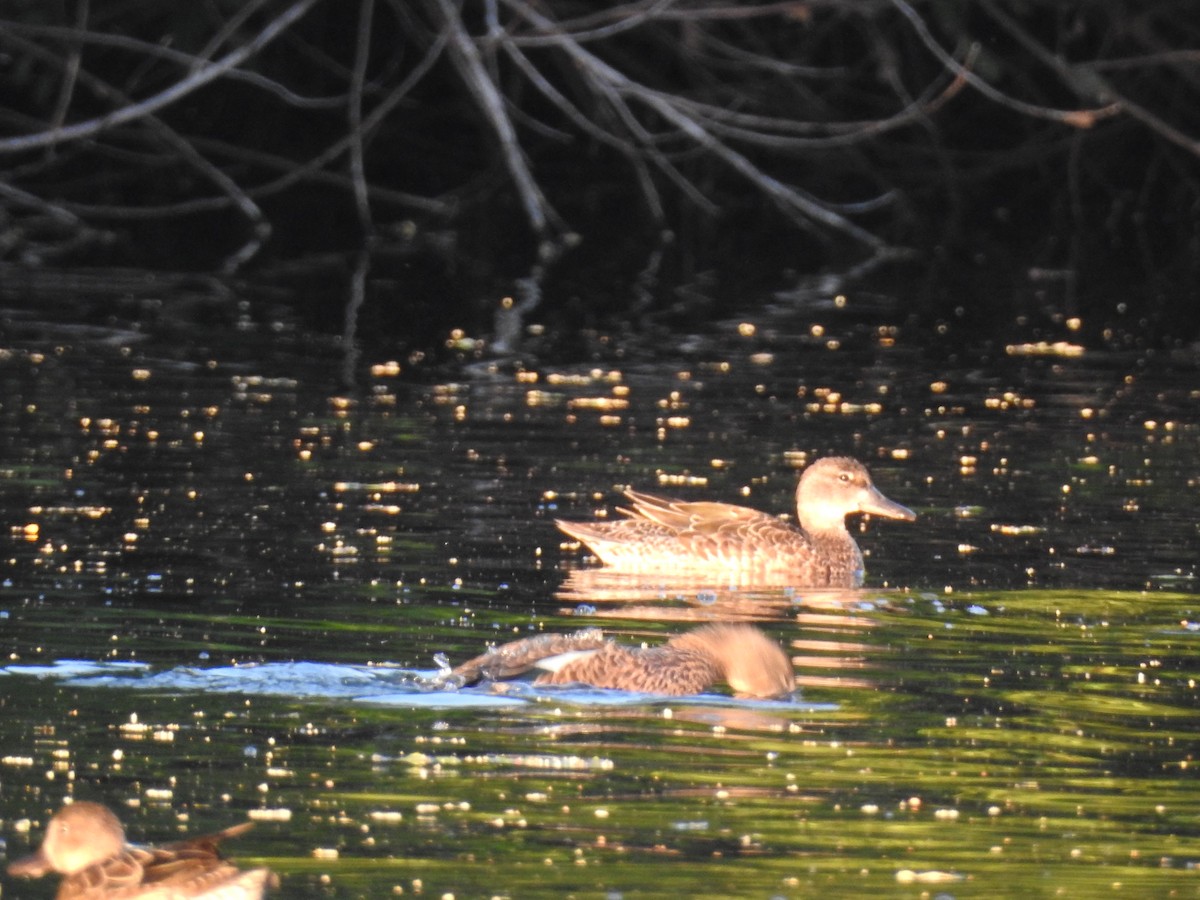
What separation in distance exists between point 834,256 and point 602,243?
2.74 meters

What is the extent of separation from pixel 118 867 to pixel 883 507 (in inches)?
273

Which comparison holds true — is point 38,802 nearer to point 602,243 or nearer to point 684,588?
point 684,588

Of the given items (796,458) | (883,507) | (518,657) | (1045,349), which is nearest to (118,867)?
(518,657)

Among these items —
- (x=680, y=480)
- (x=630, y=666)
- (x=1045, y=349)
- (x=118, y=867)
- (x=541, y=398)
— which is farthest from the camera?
(x=1045, y=349)

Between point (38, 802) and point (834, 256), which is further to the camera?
point (834, 256)

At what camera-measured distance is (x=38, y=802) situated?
306 inches

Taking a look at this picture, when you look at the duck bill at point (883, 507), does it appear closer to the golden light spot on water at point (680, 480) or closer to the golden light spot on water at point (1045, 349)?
the golden light spot on water at point (680, 480)

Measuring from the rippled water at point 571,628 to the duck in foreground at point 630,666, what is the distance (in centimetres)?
11

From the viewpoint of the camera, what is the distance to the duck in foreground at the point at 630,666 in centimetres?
938

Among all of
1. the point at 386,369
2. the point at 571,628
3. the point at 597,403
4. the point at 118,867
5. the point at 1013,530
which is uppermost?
the point at 386,369

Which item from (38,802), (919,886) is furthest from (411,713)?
(919,886)

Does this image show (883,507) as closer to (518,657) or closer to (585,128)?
(518,657)

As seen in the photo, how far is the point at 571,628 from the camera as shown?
10.7 metres

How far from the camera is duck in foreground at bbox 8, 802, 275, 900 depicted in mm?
6641
